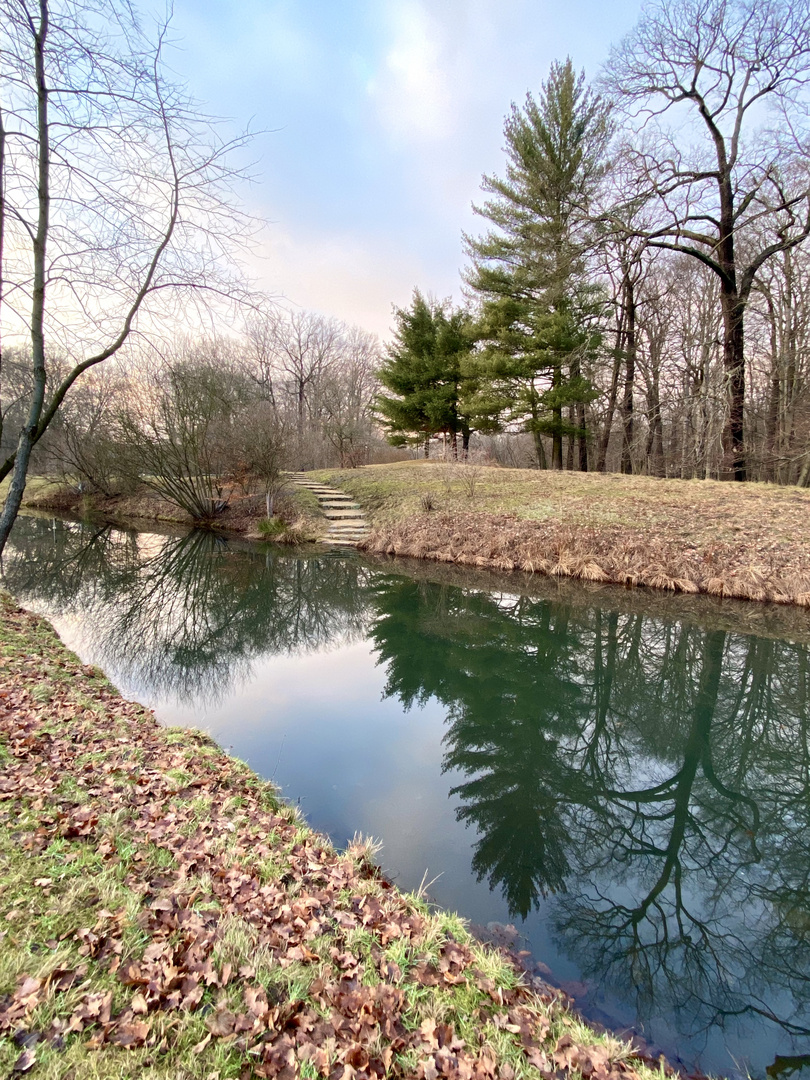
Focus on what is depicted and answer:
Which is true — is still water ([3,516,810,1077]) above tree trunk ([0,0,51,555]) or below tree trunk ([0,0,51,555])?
below

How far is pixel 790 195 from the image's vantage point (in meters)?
13.2

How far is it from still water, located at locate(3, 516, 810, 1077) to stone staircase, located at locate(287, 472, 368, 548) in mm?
4265

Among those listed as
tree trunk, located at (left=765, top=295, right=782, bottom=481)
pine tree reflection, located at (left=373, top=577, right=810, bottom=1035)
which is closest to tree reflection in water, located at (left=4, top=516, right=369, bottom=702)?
pine tree reflection, located at (left=373, top=577, right=810, bottom=1035)

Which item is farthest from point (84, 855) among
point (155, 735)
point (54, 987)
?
point (155, 735)

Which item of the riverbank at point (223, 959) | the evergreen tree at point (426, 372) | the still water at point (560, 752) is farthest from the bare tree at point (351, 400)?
the riverbank at point (223, 959)

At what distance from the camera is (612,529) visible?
11250mm

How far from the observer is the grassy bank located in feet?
31.5

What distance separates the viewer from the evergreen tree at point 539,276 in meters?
16.1

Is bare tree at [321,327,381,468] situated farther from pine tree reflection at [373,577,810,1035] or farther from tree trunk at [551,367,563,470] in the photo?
pine tree reflection at [373,577,810,1035]

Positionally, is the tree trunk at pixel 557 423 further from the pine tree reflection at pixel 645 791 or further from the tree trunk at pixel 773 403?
the pine tree reflection at pixel 645 791

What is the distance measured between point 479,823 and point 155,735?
280 centimetres

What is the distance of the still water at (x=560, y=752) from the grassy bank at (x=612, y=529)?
2.18 feet

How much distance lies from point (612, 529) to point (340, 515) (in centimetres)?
853

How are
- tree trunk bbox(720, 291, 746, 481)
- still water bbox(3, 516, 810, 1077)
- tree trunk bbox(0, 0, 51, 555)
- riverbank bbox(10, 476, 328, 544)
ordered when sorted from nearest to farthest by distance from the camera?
1. still water bbox(3, 516, 810, 1077)
2. tree trunk bbox(0, 0, 51, 555)
3. tree trunk bbox(720, 291, 746, 481)
4. riverbank bbox(10, 476, 328, 544)
